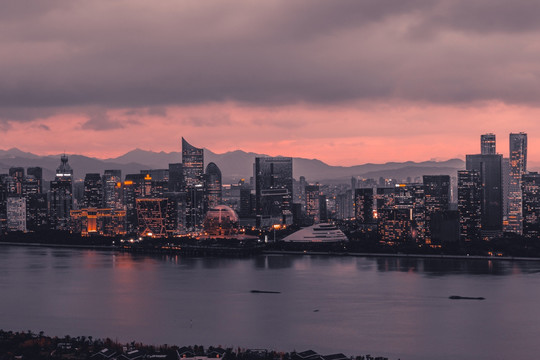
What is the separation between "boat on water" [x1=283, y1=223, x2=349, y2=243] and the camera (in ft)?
222

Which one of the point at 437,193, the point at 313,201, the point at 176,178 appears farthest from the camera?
the point at 176,178

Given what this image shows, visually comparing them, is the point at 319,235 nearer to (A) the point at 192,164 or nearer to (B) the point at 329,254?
(B) the point at 329,254

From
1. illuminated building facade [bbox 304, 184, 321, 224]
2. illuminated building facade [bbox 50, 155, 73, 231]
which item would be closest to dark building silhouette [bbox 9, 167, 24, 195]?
illuminated building facade [bbox 50, 155, 73, 231]

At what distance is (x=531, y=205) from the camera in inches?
2849

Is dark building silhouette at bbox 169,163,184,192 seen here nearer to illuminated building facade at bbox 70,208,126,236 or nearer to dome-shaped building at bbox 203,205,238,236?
illuminated building facade at bbox 70,208,126,236

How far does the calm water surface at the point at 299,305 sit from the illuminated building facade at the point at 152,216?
1019 inches

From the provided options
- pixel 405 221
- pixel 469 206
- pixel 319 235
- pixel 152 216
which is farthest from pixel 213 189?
pixel 469 206

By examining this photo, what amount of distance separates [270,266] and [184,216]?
34302 millimetres

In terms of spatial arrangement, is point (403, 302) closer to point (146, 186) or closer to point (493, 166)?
point (493, 166)

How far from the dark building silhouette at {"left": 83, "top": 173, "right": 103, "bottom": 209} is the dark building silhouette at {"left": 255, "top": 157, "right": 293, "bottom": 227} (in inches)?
675

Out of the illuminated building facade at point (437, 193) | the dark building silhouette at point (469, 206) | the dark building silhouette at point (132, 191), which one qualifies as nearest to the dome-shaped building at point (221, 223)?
the illuminated building facade at point (437, 193)

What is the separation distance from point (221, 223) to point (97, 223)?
59.6 ft

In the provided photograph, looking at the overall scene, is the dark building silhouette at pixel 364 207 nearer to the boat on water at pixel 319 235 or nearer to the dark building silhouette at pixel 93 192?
the boat on water at pixel 319 235

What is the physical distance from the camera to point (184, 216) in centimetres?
8556
